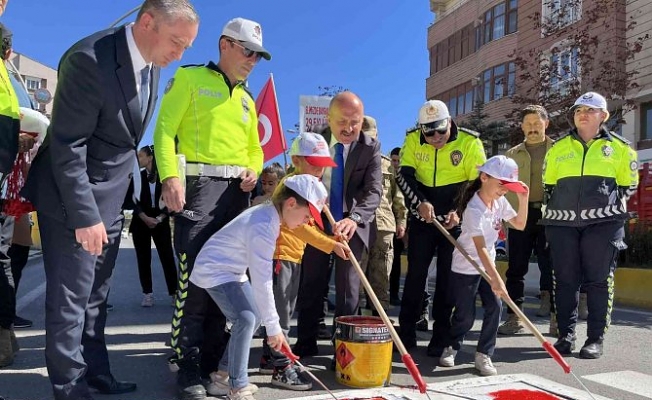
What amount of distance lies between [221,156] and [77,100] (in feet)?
3.45

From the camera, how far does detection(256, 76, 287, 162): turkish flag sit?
9.16 m

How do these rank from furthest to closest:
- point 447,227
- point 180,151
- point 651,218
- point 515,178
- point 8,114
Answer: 1. point 651,218
2. point 447,227
3. point 515,178
4. point 180,151
5. point 8,114

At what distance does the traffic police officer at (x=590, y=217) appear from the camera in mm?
4797

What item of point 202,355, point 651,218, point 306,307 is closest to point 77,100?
point 202,355

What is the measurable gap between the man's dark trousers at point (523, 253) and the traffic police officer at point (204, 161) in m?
3.25

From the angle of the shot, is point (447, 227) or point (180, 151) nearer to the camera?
point (180, 151)

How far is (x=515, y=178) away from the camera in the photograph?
428 cm

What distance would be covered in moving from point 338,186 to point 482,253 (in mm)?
1151

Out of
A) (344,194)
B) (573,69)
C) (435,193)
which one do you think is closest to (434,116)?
(435,193)

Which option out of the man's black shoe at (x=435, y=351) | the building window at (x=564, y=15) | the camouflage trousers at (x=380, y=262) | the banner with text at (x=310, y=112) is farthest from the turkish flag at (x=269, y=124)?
the building window at (x=564, y=15)

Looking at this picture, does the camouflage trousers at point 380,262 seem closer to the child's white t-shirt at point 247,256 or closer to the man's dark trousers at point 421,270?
the man's dark trousers at point 421,270

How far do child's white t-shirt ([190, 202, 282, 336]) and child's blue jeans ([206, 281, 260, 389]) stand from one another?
6 cm

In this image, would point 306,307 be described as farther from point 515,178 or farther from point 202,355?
point 515,178

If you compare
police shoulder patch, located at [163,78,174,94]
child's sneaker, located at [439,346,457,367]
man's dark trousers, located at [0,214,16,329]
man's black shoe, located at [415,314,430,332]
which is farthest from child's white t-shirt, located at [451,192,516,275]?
man's dark trousers, located at [0,214,16,329]
